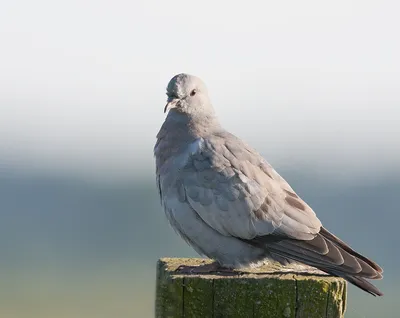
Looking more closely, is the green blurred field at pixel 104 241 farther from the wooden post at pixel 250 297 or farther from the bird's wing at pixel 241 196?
the wooden post at pixel 250 297

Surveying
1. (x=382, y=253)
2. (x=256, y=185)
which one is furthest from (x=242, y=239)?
(x=382, y=253)

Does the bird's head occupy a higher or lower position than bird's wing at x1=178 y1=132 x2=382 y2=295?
higher

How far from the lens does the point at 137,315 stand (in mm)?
31609

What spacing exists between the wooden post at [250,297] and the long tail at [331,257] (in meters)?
1.11

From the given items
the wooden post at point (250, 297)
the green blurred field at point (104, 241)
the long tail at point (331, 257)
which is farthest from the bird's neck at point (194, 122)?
the green blurred field at point (104, 241)

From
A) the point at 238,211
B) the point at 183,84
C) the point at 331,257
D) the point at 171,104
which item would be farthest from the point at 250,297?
the point at 183,84

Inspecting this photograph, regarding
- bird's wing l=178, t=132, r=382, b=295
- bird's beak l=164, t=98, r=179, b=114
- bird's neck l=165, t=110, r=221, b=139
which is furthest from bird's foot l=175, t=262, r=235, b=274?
bird's beak l=164, t=98, r=179, b=114

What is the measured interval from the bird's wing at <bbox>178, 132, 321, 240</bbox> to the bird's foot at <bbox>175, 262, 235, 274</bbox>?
482mm

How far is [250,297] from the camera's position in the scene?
7883mm

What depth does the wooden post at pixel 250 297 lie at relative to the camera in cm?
781

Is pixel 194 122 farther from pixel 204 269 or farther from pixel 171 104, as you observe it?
pixel 204 269

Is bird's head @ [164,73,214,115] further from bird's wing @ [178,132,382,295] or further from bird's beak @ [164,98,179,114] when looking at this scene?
bird's wing @ [178,132,382,295]

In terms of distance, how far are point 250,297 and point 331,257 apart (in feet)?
5.49

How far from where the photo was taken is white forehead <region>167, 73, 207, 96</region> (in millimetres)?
11453
